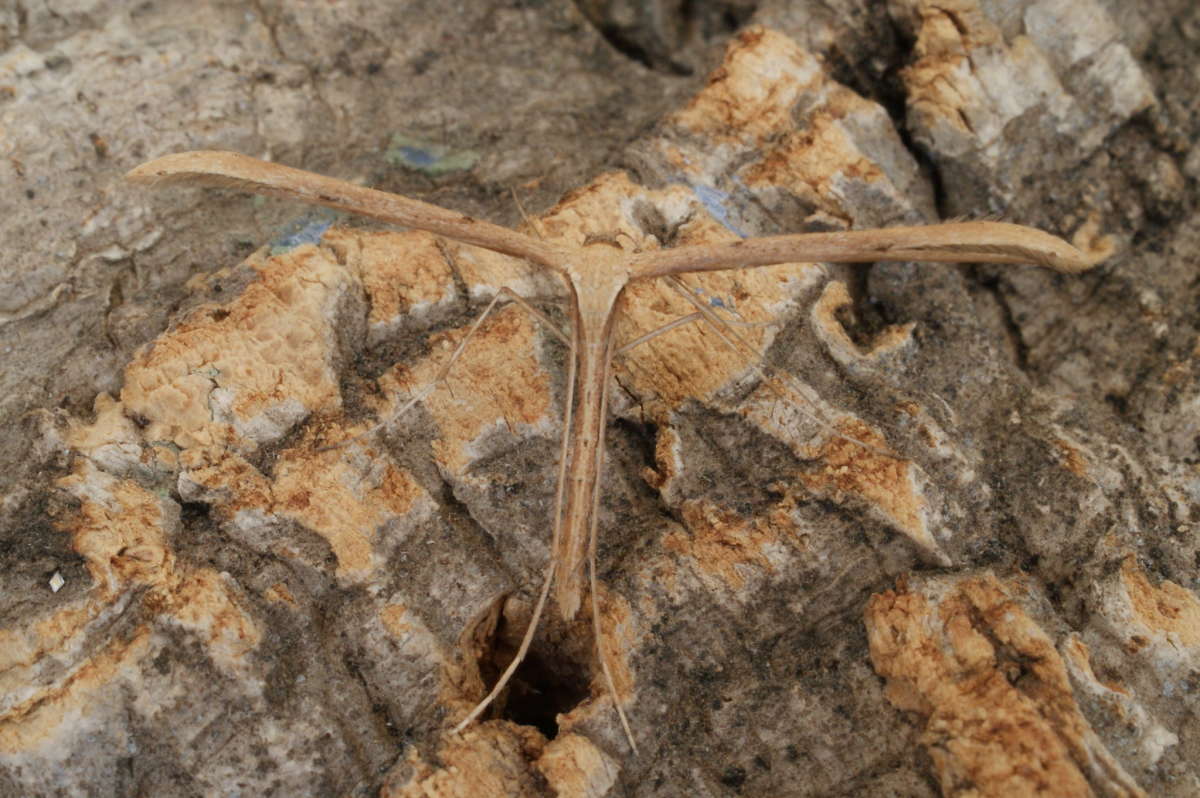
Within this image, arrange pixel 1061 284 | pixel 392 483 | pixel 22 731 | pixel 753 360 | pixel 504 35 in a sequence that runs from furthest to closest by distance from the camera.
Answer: pixel 504 35 → pixel 1061 284 → pixel 753 360 → pixel 392 483 → pixel 22 731

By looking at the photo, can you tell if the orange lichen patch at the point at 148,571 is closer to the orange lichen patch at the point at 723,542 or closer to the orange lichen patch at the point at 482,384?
the orange lichen patch at the point at 482,384

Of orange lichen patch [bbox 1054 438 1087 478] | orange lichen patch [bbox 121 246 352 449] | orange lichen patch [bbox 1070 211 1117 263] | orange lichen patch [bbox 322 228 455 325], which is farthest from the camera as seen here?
orange lichen patch [bbox 1070 211 1117 263]

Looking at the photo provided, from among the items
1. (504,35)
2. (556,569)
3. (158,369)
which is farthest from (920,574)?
(504,35)

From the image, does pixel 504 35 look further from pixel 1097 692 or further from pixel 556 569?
pixel 1097 692

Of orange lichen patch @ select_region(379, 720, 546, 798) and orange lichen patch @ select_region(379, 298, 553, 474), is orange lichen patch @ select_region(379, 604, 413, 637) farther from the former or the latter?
orange lichen patch @ select_region(379, 298, 553, 474)

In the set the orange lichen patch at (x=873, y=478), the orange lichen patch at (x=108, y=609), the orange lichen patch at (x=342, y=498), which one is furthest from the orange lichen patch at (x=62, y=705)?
the orange lichen patch at (x=873, y=478)

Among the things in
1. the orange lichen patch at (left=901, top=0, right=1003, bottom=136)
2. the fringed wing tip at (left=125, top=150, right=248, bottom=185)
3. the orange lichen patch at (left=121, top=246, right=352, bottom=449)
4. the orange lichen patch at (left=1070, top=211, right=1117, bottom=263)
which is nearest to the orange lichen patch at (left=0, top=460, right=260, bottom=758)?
the orange lichen patch at (left=121, top=246, right=352, bottom=449)

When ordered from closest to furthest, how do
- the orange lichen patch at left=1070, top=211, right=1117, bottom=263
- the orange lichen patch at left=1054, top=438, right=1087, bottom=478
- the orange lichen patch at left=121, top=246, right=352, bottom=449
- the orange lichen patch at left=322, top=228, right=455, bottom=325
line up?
the orange lichen patch at left=121, top=246, right=352, bottom=449 < the orange lichen patch at left=1054, top=438, right=1087, bottom=478 < the orange lichen patch at left=322, top=228, right=455, bottom=325 < the orange lichen patch at left=1070, top=211, right=1117, bottom=263

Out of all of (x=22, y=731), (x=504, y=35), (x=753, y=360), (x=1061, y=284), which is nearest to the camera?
(x=22, y=731)
